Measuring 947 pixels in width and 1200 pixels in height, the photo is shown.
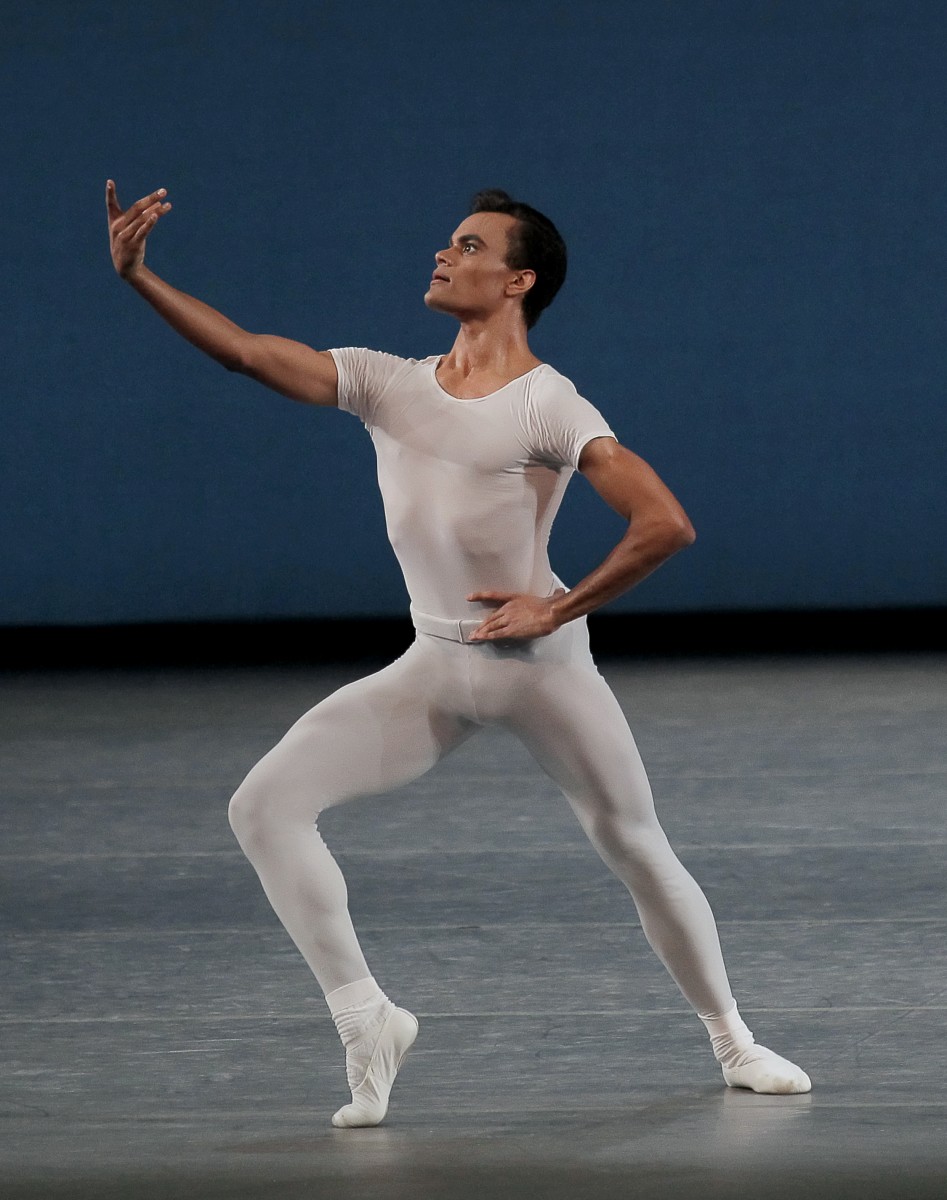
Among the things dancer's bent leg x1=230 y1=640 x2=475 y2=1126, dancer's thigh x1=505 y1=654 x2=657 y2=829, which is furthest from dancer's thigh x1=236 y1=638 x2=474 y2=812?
dancer's thigh x1=505 y1=654 x2=657 y2=829

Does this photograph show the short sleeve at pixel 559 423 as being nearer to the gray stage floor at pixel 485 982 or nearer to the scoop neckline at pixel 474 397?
the scoop neckline at pixel 474 397

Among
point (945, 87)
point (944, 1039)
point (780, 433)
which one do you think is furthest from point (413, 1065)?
point (945, 87)

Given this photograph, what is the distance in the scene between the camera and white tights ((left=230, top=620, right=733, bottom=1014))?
2.43m

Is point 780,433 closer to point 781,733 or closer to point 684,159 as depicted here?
point 684,159

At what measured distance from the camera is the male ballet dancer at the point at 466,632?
242cm

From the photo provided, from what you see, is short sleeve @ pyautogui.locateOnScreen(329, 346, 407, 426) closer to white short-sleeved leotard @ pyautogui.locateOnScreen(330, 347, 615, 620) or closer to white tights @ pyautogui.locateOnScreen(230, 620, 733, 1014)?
white short-sleeved leotard @ pyautogui.locateOnScreen(330, 347, 615, 620)

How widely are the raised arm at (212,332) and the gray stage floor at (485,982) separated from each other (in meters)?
0.97

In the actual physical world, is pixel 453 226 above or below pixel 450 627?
above

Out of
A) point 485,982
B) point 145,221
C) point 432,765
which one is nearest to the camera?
point 145,221

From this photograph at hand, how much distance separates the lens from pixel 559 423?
241cm

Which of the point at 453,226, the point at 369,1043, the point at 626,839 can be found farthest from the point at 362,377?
the point at 453,226

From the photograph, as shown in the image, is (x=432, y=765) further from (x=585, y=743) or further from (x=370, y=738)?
(x=585, y=743)

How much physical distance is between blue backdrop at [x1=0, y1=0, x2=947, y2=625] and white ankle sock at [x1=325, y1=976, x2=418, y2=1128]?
509cm

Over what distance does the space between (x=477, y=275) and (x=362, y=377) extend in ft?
0.69
